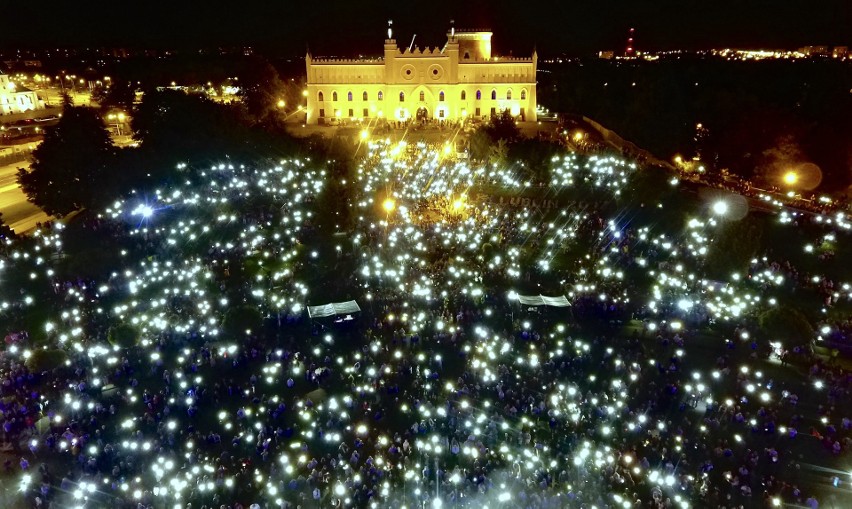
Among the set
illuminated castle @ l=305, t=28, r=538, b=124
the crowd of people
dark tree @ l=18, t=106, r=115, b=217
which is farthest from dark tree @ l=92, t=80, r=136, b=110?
the crowd of people

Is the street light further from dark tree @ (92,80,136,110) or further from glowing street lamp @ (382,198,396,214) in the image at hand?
dark tree @ (92,80,136,110)

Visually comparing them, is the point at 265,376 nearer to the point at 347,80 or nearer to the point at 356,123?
the point at 356,123

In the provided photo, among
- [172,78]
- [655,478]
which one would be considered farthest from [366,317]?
[172,78]

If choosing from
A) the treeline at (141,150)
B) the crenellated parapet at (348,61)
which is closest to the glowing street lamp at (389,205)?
the treeline at (141,150)

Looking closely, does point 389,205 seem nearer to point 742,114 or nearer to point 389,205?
point 389,205

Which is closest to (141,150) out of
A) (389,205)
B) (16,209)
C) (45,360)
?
(16,209)

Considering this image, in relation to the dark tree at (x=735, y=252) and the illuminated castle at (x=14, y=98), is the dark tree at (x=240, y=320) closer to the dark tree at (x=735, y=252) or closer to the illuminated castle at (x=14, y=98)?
the dark tree at (x=735, y=252)

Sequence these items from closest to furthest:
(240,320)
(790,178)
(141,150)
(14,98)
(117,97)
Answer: (240,320) < (790,178) < (141,150) < (117,97) < (14,98)
